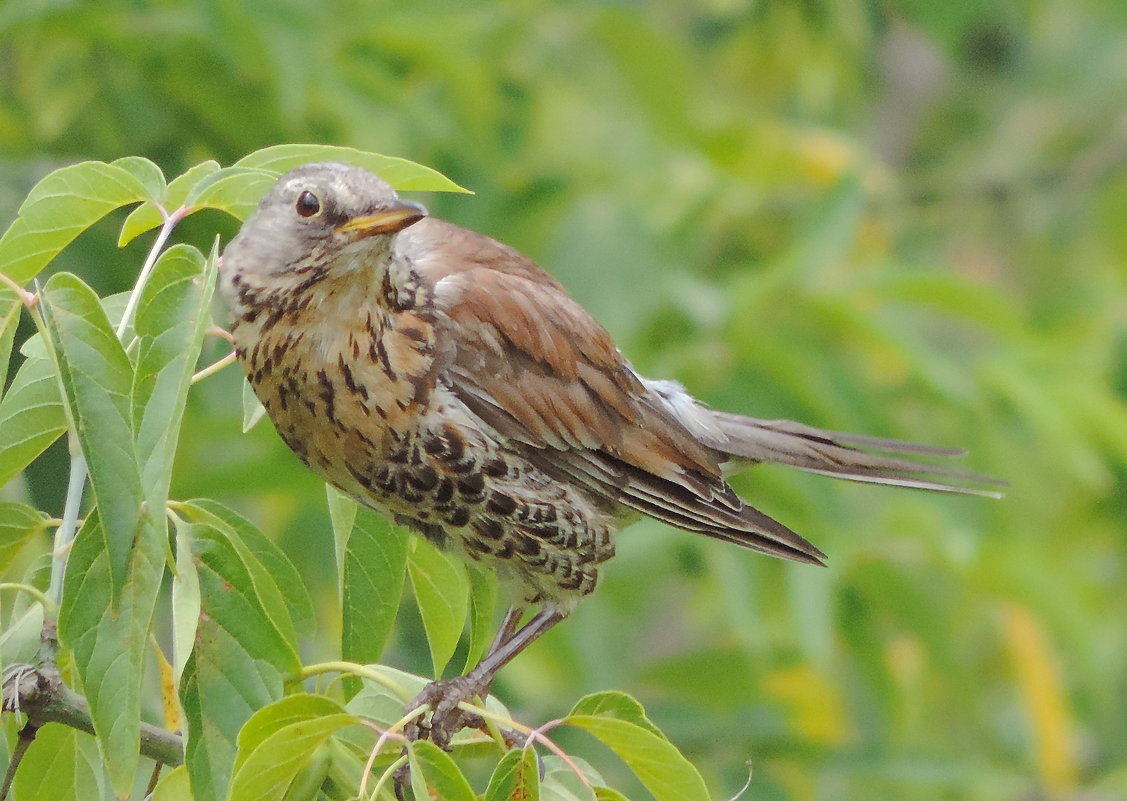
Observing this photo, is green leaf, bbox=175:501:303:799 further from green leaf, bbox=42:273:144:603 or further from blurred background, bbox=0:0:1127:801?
blurred background, bbox=0:0:1127:801

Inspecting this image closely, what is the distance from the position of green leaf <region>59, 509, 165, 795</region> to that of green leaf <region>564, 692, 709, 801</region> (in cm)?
60

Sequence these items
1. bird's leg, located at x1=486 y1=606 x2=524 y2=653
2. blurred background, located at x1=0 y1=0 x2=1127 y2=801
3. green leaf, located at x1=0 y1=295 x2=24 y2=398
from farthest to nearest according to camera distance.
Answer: blurred background, located at x1=0 y1=0 x2=1127 y2=801, bird's leg, located at x1=486 y1=606 x2=524 y2=653, green leaf, located at x1=0 y1=295 x2=24 y2=398

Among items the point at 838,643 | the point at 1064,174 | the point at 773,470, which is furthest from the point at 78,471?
the point at 1064,174

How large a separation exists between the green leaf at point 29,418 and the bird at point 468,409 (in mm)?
526

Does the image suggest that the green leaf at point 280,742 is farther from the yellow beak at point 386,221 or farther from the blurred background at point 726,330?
the blurred background at point 726,330

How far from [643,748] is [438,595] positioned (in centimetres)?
66

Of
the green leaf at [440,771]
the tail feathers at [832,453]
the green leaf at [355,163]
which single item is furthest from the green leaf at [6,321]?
the tail feathers at [832,453]

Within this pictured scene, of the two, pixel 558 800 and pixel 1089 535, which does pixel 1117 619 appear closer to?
pixel 1089 535

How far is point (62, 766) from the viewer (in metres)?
2.17

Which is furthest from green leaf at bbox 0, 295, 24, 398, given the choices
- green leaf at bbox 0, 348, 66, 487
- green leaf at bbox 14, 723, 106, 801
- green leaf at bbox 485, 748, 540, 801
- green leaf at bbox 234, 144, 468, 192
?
green leaf at bbox 485, 748, 540, 801

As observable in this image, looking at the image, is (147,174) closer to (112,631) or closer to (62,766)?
(112,631)

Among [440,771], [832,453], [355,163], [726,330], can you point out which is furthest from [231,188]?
[726,330]

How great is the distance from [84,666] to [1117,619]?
21.7 feet

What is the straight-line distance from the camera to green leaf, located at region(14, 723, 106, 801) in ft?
7.08
